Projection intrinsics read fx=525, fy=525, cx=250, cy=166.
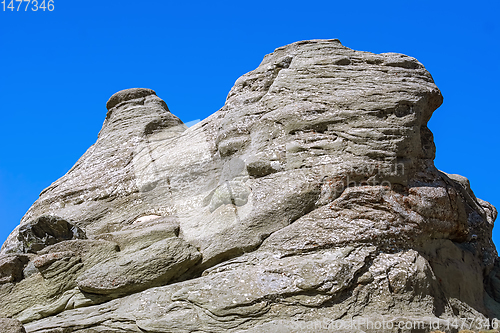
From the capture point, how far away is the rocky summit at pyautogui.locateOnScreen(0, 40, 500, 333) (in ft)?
36.8

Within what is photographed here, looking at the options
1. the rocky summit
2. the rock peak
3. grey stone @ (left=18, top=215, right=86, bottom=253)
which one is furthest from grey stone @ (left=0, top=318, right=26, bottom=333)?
the rock peak

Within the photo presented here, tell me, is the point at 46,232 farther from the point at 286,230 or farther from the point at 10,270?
the point at 286,230

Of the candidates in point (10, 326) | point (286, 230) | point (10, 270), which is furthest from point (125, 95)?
point (10, 326)

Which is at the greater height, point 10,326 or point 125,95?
point 125,95

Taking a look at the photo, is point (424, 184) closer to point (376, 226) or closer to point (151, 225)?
point (376, 226)

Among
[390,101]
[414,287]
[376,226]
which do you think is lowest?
[414,287]

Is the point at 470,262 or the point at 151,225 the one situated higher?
the point at 151,225

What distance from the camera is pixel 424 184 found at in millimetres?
13383

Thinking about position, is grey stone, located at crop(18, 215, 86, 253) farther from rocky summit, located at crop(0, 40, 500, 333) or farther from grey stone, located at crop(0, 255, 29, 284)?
grey stone, located at crop(0, 255, 29, 284)

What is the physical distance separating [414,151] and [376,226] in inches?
103

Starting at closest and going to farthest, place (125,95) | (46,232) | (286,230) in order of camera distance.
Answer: (286,230) < (46,232) < (125,95)

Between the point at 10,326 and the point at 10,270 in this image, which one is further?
the point at 10,270

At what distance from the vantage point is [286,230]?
40.6 ft

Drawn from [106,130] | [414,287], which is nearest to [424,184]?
[414,287]
